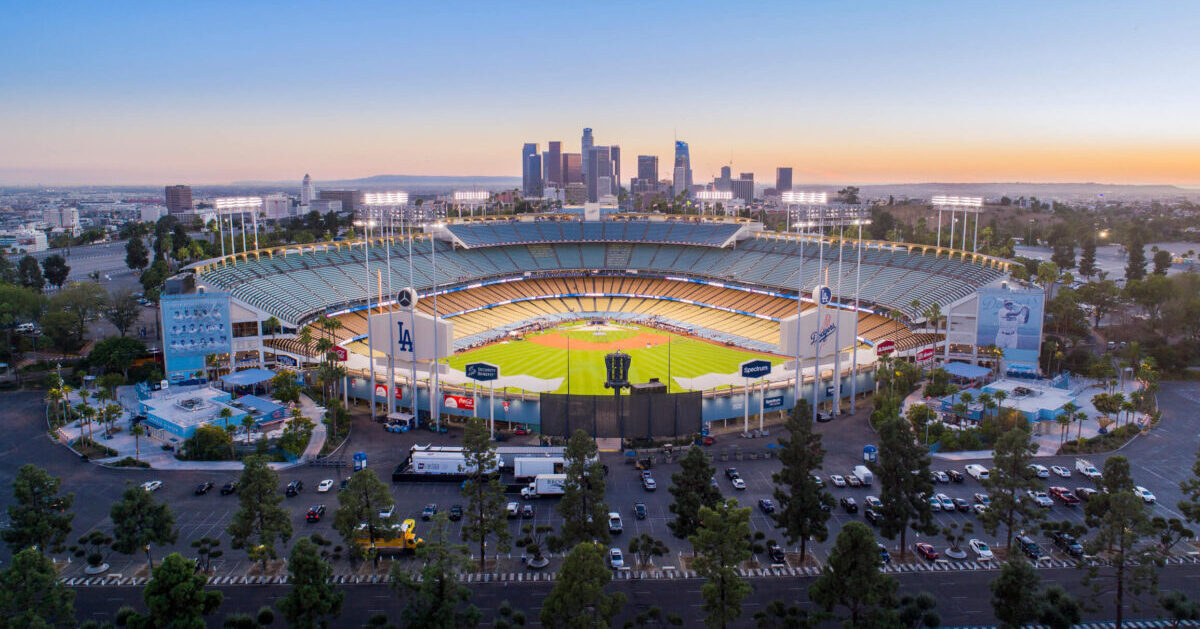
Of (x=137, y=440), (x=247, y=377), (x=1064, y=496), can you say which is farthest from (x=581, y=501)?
(x=247, y=377)

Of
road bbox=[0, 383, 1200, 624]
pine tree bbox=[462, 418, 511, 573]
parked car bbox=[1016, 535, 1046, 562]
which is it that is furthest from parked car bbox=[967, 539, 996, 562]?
pine tree bbox=[462, 418, 511, 573]

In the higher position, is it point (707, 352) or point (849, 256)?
point (849, 256)

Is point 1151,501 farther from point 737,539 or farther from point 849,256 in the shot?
point 849,256

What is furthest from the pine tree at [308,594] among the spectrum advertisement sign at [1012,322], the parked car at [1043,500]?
the spectrum advertisement sign at [1012,322]

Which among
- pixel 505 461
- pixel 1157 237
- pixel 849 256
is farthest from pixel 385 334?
pixel 1157 237

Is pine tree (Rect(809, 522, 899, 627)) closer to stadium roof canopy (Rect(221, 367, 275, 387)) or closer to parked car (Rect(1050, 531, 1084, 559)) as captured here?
parked car (Rect(1050, 531, 1084, 559))

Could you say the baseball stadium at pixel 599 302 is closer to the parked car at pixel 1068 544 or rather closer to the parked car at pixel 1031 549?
the parked car at pixel 1031 549
